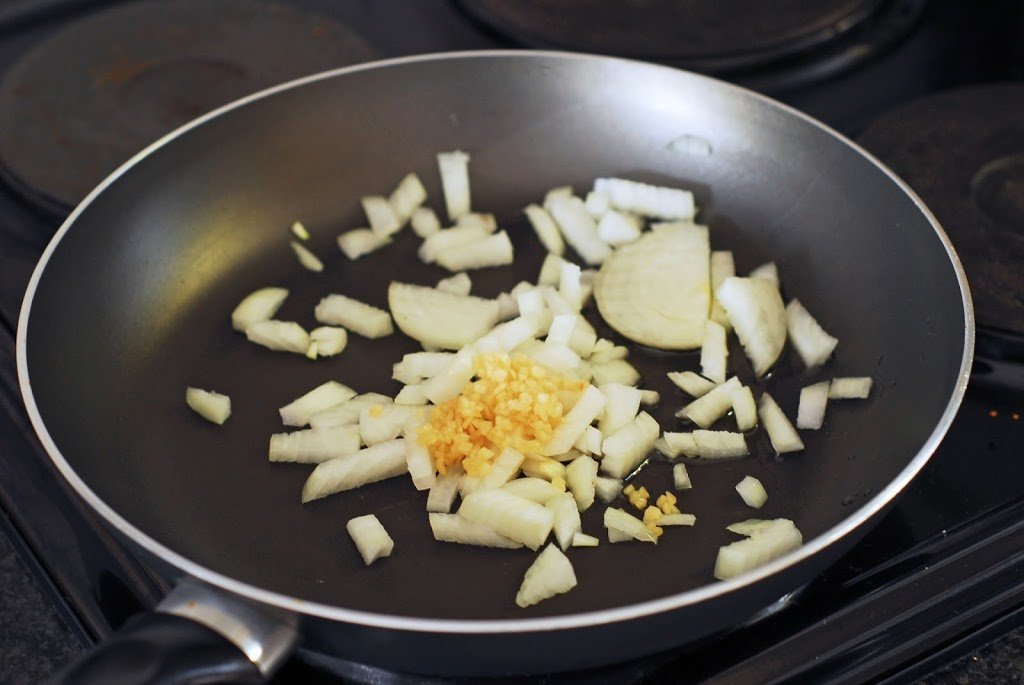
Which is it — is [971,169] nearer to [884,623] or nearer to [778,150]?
[778,150]

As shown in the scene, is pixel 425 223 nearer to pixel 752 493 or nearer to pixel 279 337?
pixel 279 337

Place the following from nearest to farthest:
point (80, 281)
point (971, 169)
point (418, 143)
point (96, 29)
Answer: point (80, 281) → point (971, 169) → point (418, 143) → point (96, 29)

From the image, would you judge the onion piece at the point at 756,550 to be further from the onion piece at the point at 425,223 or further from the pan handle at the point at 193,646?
the onion piece at the point at 425,223

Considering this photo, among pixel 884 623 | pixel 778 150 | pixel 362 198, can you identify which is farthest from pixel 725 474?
pixel 362 198

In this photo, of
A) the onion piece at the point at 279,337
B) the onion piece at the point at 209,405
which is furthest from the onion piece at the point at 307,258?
the onion piece at the point at 209,405

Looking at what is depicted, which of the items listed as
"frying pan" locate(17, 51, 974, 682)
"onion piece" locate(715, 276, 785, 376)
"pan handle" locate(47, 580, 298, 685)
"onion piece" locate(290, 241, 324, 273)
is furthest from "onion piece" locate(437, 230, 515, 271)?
"pan handle" locate(47, 580, 298, 685)
